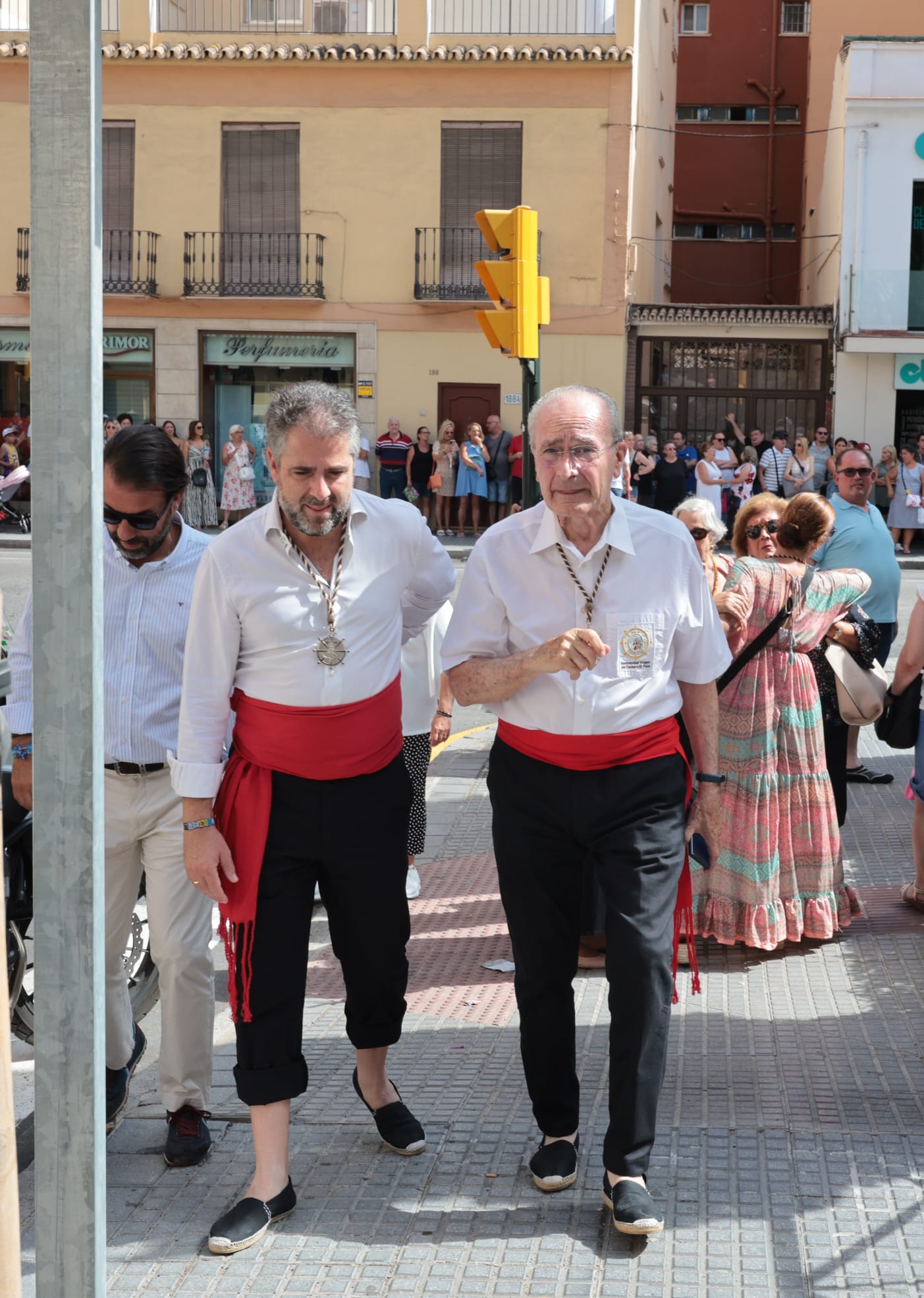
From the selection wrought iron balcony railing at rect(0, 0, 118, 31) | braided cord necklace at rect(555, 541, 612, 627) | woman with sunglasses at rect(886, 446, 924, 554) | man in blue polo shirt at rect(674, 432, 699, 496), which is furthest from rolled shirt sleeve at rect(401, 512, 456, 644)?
wrought iron balcony railing at rect(0, 0, 118, 31)

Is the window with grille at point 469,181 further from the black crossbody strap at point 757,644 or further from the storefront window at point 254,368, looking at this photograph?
the black crossbody strap at point 757,644

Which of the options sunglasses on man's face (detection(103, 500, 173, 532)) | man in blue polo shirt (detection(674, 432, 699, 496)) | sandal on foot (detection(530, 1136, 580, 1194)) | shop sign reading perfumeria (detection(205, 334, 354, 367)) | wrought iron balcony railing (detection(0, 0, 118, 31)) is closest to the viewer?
sandal on foot (detection(530, 1136, 580, 1194))

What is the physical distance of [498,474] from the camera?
25797 mm

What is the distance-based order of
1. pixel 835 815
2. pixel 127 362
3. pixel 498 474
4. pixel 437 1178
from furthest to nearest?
pixel 127 362 < pixel 498 474 < pixel 835 815 < pixel 437 1178

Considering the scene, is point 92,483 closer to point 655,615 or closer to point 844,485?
point 655,615

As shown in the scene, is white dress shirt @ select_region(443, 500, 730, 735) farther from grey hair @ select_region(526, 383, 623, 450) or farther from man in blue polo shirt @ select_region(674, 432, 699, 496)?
man in blue polo shirt @ select_region(674, 432, 699, 496)

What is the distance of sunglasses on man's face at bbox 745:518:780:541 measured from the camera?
6051mm

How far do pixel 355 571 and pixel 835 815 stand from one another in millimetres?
2851

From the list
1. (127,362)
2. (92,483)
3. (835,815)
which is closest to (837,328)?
(127,362)

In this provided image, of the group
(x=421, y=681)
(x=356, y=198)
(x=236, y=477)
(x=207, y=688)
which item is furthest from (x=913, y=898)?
(x=356, y=198)

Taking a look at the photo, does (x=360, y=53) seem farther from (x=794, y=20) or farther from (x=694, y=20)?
(x=794, y=20)

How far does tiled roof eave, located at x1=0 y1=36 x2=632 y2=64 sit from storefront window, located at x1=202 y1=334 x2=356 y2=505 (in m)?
4.99

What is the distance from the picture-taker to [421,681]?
6074mm

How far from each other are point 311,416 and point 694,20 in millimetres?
38641
